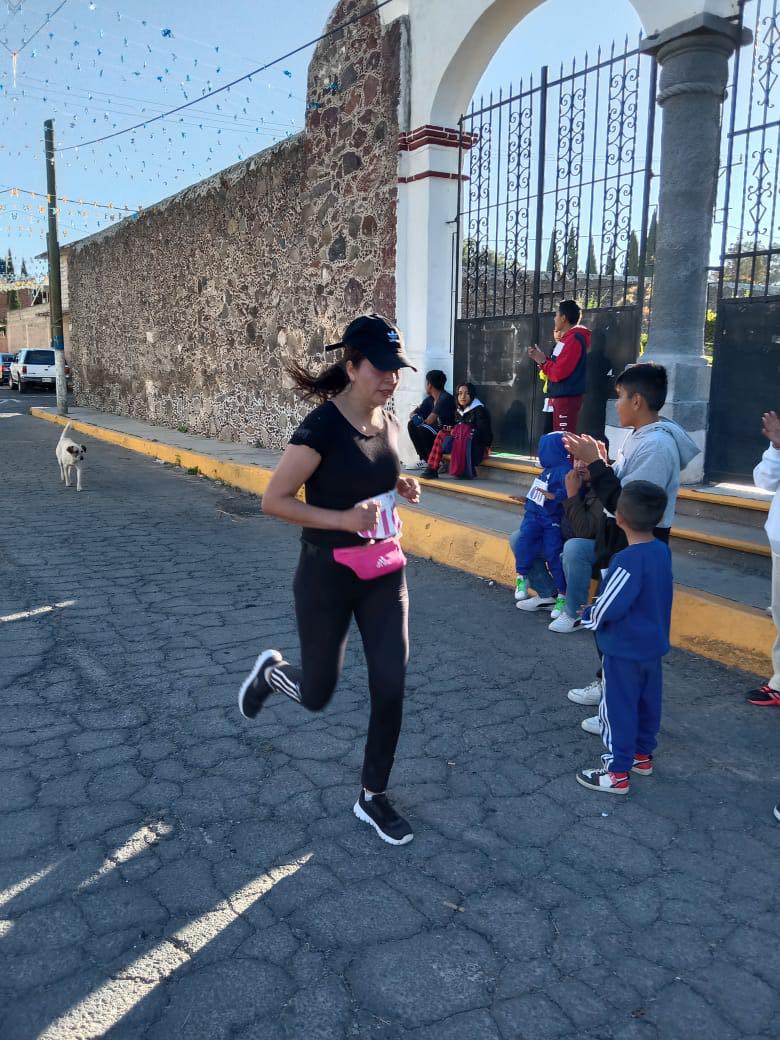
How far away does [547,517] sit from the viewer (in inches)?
202

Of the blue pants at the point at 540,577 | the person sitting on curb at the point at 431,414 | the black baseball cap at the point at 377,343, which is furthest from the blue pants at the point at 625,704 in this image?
the person sitting on curb at the point at 431,414

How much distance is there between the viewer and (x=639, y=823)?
292 centimetres

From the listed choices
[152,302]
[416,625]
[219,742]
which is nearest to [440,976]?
[219,742]

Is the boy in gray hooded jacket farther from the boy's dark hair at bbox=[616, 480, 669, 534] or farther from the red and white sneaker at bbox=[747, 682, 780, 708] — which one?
the red and white sneaker at bbox=[747, 682, 780, 708]

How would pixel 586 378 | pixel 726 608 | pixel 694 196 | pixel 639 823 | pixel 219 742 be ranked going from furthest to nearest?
pixel 586 378 → pixel 694 196 → pixel 726 608 → pixel 219 742 → pixel 639 823

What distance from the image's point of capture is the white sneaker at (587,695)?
3873 mm

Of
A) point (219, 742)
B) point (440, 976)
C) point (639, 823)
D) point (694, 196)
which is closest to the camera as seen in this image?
point (440, 976)

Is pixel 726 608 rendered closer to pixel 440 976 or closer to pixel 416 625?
pixel 416 625

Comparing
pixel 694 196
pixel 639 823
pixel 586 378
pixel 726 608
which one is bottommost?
pixel 639 823

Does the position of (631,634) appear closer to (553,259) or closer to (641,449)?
(641,449)

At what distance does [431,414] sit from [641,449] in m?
5.48

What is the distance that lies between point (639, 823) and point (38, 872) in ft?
6.59

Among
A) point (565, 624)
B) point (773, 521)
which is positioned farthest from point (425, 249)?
point (773, 521)

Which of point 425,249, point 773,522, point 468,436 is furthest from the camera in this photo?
point 425,249
